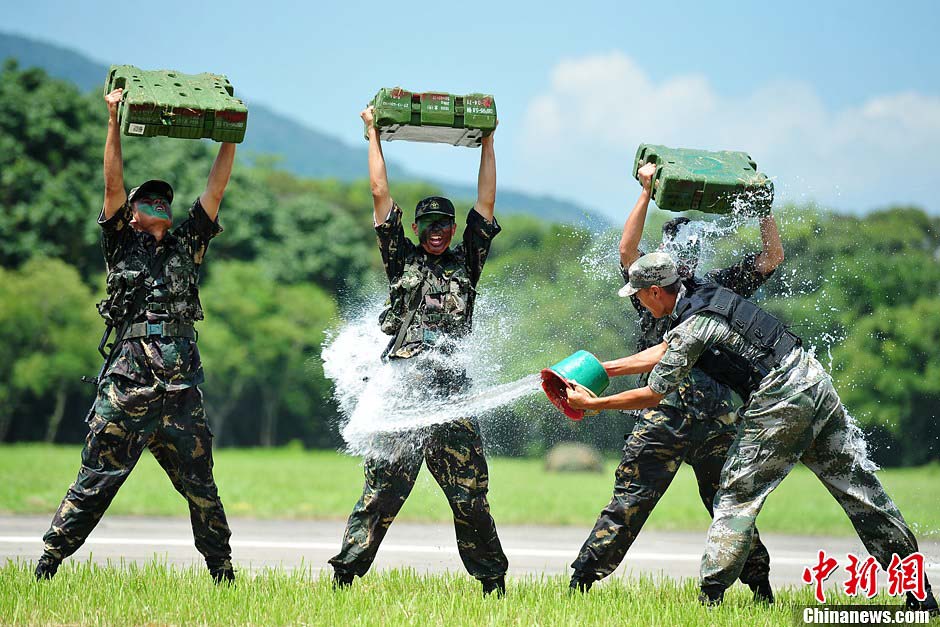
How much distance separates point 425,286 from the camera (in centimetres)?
709

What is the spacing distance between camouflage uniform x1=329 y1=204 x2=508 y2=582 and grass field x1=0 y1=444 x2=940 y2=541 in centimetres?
92

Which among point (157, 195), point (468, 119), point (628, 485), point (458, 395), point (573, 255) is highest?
point (573, 255)

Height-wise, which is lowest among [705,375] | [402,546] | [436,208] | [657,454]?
[402,546]

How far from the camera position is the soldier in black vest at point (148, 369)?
6883mm

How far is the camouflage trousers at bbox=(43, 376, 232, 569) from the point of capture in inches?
270

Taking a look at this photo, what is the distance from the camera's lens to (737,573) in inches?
249

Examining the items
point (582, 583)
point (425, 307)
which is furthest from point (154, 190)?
point (582, 583)

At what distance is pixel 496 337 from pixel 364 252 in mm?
37671

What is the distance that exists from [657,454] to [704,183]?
1.75m

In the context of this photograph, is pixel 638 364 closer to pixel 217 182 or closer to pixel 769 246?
pixel 769 246

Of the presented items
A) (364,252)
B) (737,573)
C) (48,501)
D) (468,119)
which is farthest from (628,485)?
(364,252)

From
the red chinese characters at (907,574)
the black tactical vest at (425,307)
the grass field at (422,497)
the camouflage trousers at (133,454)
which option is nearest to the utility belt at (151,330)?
the camouflage trousers at (133,454)

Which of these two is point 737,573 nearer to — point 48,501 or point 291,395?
point 48,501

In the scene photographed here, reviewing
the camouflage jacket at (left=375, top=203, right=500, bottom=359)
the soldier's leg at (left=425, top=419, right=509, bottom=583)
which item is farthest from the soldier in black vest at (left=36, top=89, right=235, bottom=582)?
the soldier's leg at (left=425, top=419, right=509, bottom=583)
